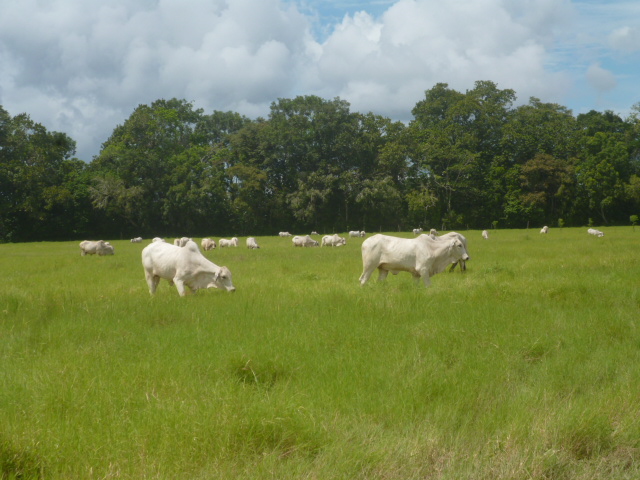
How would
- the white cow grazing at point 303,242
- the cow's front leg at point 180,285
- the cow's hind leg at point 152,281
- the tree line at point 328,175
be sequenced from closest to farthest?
the cow's front leg at point 180,285
the cow's hind leg at point 152,281
the white cow grazing at point 303,242
the tree line at point 328,175

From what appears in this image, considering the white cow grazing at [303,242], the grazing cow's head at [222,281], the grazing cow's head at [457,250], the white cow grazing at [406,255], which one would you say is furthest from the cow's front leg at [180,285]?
the white cow grazing at [303,242]

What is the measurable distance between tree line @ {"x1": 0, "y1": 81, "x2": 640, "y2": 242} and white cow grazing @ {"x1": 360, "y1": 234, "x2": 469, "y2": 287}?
38903 mm

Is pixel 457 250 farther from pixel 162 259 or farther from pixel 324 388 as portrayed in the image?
pixel 324 388

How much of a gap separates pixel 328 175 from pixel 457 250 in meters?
40.4

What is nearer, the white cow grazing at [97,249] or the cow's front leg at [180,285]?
the cow's front leg at [180,285]

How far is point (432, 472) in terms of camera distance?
176 inches

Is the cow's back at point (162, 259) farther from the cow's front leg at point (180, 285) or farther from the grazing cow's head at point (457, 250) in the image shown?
the grazing cow's head at point (457, 250)

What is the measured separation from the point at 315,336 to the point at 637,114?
211 ft

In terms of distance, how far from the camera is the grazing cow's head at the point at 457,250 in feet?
47.3

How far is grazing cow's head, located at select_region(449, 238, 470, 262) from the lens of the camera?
1441 centimetres

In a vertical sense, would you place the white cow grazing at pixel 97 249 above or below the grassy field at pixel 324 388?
above

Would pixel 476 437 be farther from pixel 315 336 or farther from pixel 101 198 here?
pixel 101 198

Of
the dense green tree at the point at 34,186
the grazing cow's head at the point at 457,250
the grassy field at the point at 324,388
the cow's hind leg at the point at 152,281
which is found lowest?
the grassy field at the point at 324,388

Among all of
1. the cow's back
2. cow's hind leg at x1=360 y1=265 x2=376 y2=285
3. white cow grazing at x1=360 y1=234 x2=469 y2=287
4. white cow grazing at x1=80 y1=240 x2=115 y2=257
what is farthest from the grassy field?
white cow grazing at x1=80 y1=240 x2=115 y2=257
